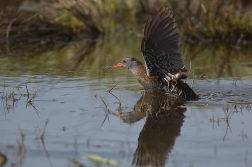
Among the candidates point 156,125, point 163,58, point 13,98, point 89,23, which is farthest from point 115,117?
point 89,23

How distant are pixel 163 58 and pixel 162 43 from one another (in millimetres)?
188

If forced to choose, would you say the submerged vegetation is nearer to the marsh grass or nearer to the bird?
the bird

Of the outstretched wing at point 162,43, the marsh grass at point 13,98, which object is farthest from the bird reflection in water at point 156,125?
the marsh grass at point 13,98

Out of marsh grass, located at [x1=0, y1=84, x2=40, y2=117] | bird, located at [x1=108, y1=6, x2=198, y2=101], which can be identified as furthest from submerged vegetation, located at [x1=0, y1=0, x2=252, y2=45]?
marsh grass, located at [x1=0, y1=84, x2=40, y2=117]

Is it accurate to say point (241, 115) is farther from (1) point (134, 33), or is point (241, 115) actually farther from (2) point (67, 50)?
(1) point (134, 33)

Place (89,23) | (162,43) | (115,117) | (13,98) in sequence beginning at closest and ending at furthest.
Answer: (115,117) < (13,98) < (162,43) < (89,23)

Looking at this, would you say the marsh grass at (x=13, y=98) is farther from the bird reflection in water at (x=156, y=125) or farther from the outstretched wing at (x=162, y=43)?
the outstretched wing at (x=162, y=43)

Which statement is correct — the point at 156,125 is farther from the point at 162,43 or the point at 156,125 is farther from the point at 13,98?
the point at 13,98

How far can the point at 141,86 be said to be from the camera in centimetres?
784

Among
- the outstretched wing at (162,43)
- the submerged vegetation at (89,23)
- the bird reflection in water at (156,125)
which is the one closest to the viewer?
the bird reflection in water at (156,125)

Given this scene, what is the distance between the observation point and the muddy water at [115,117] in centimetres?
464

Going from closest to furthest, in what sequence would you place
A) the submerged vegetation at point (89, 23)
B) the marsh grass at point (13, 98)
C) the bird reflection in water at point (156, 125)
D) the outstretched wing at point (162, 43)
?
the bird reflection in water at point (156, 125) < the marsh grass at point (13, 98) < the outstretched wing at point (162, 43) < the submerged vegetation at point (89, 23)

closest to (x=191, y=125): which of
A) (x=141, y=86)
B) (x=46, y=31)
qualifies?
(x=141, y=86)

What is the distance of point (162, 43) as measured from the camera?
674 centimetres
